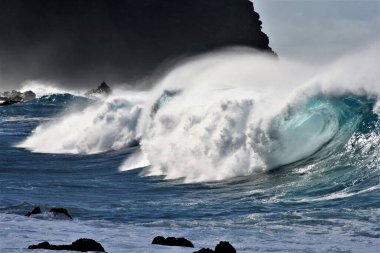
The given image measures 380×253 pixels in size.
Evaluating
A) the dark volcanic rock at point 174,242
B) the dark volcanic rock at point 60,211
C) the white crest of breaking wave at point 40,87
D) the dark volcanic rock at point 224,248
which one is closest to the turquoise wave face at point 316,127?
the dark volcanic rock at point 60,211

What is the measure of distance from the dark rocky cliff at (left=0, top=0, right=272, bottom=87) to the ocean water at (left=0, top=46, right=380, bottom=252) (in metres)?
92.9

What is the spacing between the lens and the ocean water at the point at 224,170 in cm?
1282

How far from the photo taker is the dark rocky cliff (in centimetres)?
12594

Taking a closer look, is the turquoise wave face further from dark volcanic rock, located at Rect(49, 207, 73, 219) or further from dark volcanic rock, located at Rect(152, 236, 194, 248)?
dark volcanic rock, located at Rect(152, 236, 194, 248)

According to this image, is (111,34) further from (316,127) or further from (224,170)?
(224,170)

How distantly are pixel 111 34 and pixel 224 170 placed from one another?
A: 11162 cm

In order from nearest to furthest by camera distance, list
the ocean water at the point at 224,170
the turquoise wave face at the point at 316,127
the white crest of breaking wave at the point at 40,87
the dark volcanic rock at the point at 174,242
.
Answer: the dark volcanic rock at the point at 174,242
the ocean water at the point at 224,170
the turquoise wave face at the point at 316,127
the white crest of breaking wave at the point at 40,87

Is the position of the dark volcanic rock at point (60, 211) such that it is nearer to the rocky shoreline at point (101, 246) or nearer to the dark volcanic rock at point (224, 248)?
the rocky shoreline at point (101, 246)

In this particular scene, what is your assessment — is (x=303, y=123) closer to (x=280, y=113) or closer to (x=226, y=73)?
(x=280, y=113)

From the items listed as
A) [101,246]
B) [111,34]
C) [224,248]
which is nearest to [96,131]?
[101,246]

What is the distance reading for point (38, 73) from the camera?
125 m

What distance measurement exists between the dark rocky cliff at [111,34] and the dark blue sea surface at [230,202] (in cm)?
10193

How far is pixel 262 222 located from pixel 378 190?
340cm

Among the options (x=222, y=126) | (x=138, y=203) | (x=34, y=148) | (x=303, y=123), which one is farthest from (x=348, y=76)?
(x=34, y=148)
